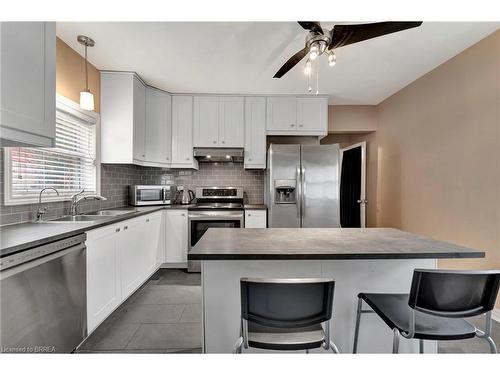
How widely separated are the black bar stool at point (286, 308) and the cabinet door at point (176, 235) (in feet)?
8.46

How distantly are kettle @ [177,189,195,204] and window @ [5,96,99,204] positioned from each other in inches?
52.1

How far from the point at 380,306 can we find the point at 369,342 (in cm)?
40

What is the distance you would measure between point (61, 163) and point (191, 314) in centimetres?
191

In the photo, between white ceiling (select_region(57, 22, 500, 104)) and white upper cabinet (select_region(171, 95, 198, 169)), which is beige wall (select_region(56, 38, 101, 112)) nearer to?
white ceiling (select_region(57, 22, 500, 104))

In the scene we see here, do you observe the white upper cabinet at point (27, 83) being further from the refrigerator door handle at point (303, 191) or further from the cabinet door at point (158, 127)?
the refrigerator door handle at point (303, 191)

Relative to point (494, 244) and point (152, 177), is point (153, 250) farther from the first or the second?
point (494, 244)

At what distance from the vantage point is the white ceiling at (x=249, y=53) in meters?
2.15

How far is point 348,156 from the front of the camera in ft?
14.4

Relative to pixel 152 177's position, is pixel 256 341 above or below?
below

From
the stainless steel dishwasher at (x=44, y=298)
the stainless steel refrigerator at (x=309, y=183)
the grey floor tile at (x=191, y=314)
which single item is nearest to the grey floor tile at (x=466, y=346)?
the stainless steel refrigerator at (x=309, y=183)

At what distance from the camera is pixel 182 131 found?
145 inches

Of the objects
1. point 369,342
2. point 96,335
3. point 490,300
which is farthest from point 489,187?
point 96,335

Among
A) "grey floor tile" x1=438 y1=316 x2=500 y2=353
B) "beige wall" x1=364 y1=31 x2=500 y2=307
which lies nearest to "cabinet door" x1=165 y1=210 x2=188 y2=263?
"grey floor tile" x1=438 y1=316 x2=500 y2=353

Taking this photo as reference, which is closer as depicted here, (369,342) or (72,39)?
(369,342)
